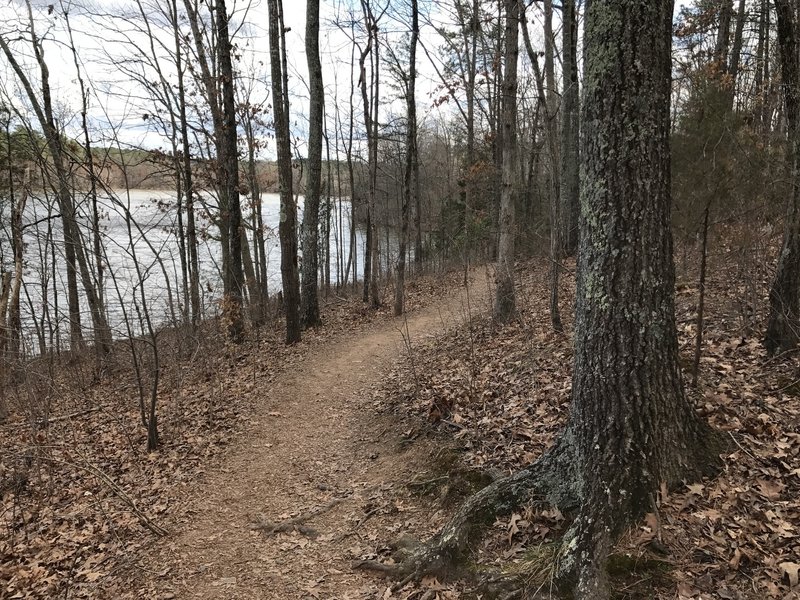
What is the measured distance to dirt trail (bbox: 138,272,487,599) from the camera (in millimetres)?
4191

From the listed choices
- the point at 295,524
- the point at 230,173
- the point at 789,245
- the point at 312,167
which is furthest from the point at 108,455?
the point at 789,245

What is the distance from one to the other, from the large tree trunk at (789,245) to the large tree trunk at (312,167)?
28.8 ft

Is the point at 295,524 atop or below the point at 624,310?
below

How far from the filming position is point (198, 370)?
10258mm

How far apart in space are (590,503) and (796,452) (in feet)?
5.17

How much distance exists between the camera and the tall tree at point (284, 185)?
401 inches

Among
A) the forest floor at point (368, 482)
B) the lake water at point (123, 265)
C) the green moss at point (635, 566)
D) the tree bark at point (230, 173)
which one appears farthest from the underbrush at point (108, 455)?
the green moss at point (635, 566)

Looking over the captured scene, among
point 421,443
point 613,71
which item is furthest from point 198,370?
point 613,71

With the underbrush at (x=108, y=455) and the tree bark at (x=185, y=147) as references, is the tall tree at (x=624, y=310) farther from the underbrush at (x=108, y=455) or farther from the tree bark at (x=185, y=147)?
the tree bark at (x=185, y=147)

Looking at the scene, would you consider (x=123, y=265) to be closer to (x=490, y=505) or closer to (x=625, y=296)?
(x=490, y=505)

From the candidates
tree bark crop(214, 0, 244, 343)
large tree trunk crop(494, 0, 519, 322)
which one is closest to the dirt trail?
large tree trunk crop(494, 0, 519, 322)

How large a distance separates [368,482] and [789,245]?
4.94m

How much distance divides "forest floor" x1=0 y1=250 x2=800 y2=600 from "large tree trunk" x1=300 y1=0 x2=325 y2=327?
3.25 meters

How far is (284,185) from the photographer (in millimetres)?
10422
